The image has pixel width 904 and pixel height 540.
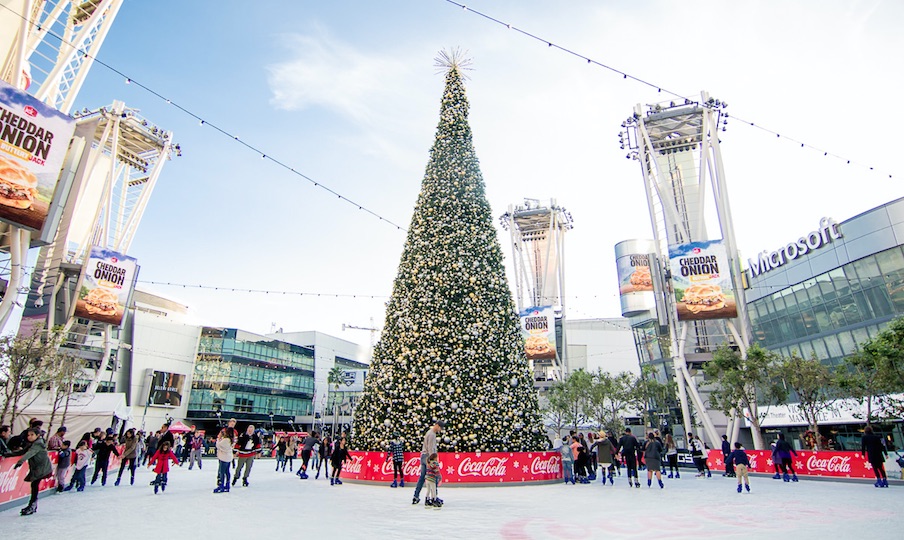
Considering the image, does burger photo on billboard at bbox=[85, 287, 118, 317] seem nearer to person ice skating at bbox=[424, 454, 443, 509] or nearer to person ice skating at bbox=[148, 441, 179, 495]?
person ice skating at bbox=[148, 441, 179, 495]

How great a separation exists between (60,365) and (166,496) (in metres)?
22.5

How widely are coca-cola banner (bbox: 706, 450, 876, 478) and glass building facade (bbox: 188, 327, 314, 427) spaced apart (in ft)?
209

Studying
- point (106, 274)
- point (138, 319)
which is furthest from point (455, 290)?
point (138, 319)

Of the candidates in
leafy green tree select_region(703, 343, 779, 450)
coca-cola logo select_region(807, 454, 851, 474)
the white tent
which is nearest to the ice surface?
coca-cola logo select_region(807, 454, 851, 474)

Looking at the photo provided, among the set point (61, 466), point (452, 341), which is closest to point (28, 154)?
point (61, 466)

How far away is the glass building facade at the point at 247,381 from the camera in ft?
220

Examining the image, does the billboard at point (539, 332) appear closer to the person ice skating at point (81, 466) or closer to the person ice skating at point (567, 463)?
the person ice skating at point (567, 463)

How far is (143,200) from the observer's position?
40875 mm

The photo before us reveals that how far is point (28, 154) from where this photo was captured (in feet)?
54.9

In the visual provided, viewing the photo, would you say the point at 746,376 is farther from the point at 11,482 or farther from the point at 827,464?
the point at 11,482

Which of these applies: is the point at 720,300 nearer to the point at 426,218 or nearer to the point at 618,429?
the point at 426,218

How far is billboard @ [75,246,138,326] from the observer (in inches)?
1359

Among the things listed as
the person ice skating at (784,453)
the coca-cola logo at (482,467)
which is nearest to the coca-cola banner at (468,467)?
the coca-cola logo at (482,467)

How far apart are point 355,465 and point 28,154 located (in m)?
14.5
